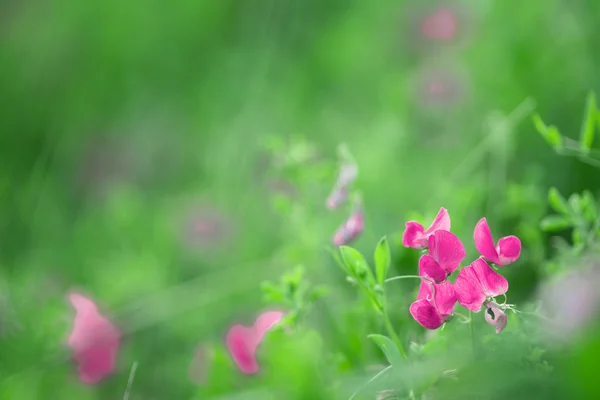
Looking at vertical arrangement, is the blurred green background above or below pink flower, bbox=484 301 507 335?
above

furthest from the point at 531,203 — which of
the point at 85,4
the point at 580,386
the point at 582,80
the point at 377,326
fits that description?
the point at 85,4

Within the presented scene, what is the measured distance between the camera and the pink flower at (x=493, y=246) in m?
0.62

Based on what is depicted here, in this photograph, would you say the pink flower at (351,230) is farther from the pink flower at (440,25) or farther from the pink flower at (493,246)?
the pink flower at (440,25)

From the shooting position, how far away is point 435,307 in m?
0.61

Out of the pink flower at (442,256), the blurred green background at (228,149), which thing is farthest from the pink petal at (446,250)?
the blurred green background at (228,149)

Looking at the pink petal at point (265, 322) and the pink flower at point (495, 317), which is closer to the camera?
the pink flower at point (495, 317)

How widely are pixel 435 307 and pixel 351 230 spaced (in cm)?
22

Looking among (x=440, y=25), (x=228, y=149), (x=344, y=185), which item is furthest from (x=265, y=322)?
(x=440, y=25)

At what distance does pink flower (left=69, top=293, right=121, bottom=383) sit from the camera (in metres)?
1.14

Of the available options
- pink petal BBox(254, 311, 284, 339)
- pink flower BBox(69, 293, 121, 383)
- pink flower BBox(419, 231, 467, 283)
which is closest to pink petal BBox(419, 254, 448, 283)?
pink flower BBox(419, 231, 467, 283)

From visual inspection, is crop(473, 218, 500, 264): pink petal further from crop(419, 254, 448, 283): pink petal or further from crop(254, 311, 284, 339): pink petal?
crop(254, 311, 284, 339): pink petal

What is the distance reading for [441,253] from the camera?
0.62 m

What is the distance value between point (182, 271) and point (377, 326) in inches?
33.0

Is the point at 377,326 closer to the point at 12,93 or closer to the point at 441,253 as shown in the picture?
the point at 441,253
